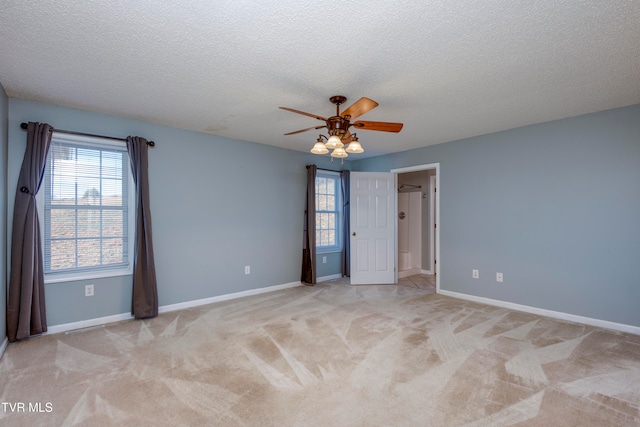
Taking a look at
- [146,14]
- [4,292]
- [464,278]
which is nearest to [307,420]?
[146,14]

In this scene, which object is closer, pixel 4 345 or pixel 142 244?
pixel 4 345

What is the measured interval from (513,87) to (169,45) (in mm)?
2852

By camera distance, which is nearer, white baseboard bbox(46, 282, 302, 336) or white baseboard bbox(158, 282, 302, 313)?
white baseboard bbox(46, 282, 302, 336)

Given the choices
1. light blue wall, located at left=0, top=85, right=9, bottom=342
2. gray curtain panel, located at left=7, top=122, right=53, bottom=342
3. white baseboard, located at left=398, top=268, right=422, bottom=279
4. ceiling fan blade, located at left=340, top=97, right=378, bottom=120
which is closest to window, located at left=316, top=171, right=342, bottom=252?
white baseboard, located at left=398, top=268, right=422, bottom=279

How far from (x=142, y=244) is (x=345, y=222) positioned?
3460 millimetres

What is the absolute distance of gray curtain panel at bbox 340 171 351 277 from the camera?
5918mm

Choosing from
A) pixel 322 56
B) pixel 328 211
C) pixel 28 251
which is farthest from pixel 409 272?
pixel 28 251

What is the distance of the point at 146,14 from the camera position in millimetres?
1813

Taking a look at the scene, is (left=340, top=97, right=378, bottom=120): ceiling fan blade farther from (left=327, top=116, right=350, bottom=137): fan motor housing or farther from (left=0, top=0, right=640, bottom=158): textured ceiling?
(left=0, top=0, right=640, bottom=158): textured ceiling

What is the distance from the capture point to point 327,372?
2459mm

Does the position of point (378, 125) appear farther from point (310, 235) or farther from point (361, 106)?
point (310, 235)

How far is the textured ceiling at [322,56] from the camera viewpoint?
179 cm

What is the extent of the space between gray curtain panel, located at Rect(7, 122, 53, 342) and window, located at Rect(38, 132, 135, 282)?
0.16 m

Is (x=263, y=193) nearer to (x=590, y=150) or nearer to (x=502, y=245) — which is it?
(x=502, y=245)
